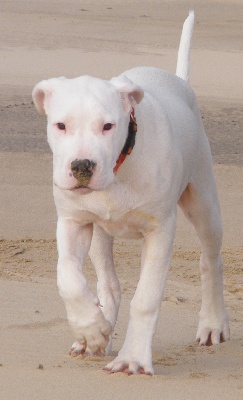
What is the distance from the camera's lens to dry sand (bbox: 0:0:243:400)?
237 inches

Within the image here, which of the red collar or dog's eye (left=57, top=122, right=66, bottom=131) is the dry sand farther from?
dog's eye (left=57, top=122, right=66, bottom=131)

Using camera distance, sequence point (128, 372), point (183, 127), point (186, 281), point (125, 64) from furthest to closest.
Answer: point (125, 64) < point (186, 281) < point (183, 127) < point (128, 372)

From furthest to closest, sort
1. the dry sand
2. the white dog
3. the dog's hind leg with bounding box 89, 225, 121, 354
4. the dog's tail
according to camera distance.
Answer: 1. the dog's tail
2. the dog's hind leg with bounding box 89, 225, 121, 354
3. the dry sand
4. the white dog

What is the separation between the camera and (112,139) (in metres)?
5.68

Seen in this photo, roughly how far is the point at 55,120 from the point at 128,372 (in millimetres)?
1255

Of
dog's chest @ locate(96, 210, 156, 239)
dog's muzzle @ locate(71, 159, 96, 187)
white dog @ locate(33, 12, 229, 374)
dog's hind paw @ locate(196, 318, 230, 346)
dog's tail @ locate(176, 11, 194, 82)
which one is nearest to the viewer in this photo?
dog's muzzle @ locate(71, 159, 96, 187)

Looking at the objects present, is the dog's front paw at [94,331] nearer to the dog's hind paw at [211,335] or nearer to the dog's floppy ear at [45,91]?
the dog's floppy ear at [45,91]

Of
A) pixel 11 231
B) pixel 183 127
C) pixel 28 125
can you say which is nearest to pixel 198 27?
pixel 28 125

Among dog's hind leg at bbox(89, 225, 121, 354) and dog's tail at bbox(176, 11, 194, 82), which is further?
dog's tail at bbox(176, 11, 194, 82)

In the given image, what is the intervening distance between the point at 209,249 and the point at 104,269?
838 millimetres

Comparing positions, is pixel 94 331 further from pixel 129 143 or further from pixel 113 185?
pixel 129 143

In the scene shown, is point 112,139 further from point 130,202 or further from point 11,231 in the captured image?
point 11,231

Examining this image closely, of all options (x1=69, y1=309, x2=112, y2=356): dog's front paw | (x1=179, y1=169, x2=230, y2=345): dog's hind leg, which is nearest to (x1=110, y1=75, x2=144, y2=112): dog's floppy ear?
(x1=69, y1=309, x2=112, y2=356): dog's front paw

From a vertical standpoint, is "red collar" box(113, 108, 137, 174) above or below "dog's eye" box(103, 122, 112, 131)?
below
